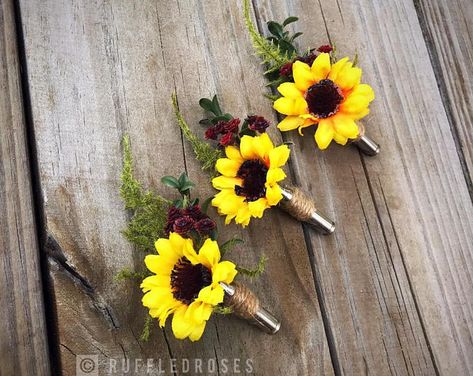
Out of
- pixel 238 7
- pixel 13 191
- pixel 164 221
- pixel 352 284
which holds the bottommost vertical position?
pixel 352 284

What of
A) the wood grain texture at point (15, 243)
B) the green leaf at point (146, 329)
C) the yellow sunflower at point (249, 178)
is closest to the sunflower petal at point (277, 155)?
the yellow sunflower at point (249, 178)

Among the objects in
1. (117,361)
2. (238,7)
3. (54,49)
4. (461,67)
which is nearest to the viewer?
(117,361)

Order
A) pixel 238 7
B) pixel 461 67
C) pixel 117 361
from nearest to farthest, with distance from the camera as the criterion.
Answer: pixel 117 361 < pixel 238 7 < pixel 461 67

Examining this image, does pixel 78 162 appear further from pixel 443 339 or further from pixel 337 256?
pixel 443 339

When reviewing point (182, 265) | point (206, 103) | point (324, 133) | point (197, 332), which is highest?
point (206, 103)

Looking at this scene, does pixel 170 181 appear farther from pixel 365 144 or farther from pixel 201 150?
pixel 365 144

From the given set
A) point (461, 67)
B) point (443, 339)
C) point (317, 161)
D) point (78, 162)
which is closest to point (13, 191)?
point (78, 162)

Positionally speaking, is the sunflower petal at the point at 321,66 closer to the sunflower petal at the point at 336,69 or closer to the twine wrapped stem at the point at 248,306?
the sunflower petal at the point at 336,69

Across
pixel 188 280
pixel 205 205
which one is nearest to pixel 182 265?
pixel 188 280
